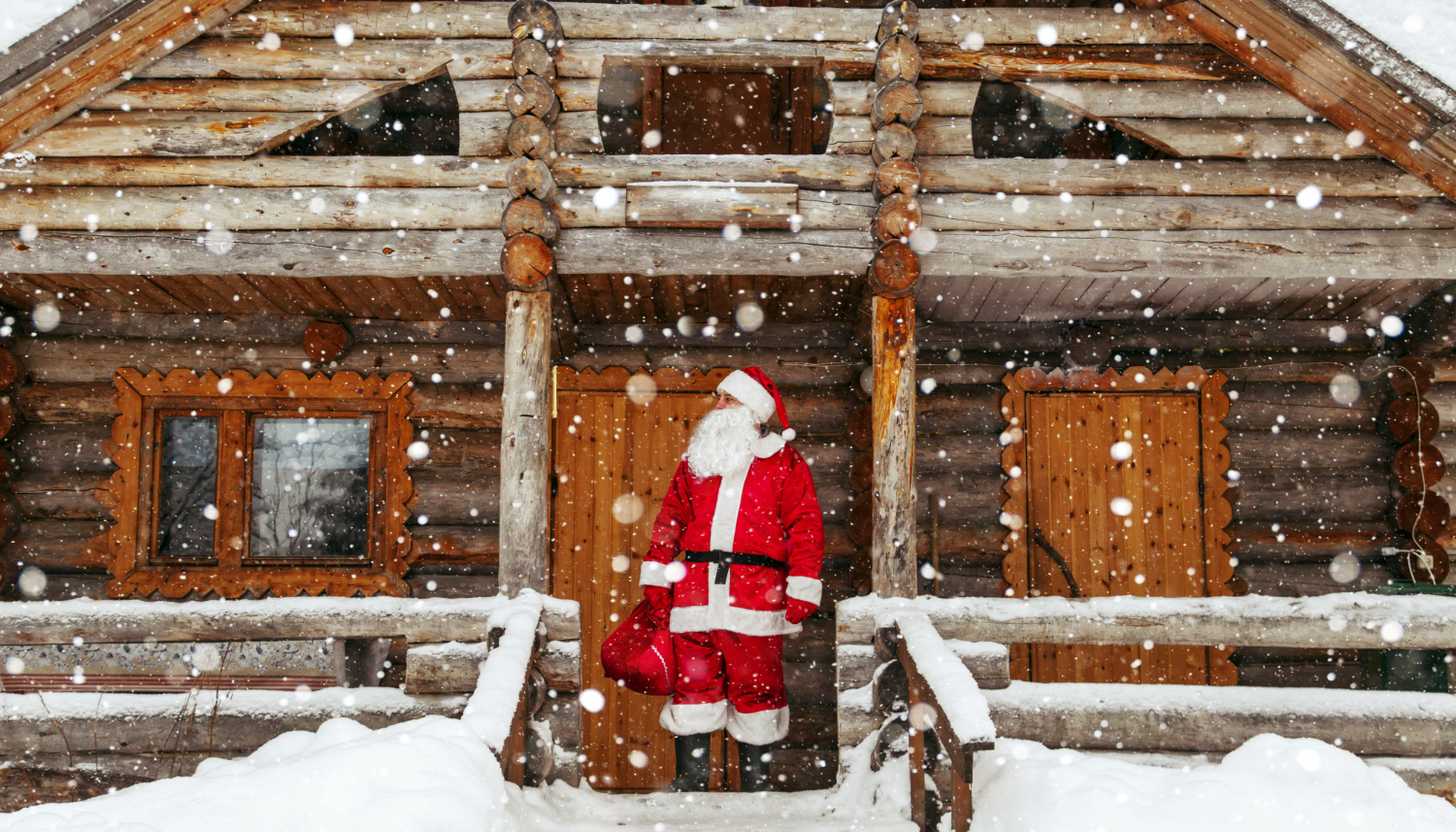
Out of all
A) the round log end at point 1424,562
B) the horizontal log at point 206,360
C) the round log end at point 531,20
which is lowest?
the round log end at point 1424,562

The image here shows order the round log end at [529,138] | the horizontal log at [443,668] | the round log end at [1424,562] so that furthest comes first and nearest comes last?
1. the round log end at [1424,562]
2. the round log end at [529,138]
3. the horizontal log at [443,668]

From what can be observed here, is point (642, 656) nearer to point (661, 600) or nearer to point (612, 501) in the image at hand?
point (661, 600)

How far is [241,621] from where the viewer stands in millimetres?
4312

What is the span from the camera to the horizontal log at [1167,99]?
5.27 metres

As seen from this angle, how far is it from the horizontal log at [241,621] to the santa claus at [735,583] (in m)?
0.99

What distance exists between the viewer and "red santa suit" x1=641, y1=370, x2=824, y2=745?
464 centimetres

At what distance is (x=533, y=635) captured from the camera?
4.07m

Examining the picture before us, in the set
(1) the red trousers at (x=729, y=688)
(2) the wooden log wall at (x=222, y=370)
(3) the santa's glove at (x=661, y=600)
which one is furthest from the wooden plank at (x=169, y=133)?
(1) the red trousers at (x=729, y=688)

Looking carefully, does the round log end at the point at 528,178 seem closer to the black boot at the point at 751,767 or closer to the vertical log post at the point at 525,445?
the vertical log post at the point at 525,445

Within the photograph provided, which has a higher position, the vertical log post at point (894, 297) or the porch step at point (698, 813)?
the vertical log post at point (894, 297)

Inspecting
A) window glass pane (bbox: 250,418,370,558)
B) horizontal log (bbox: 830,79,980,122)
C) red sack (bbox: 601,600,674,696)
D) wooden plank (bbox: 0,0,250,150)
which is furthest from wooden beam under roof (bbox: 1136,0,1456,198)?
window glass pane (bbox: 250,418,370,558)

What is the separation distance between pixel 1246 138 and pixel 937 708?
3980mm

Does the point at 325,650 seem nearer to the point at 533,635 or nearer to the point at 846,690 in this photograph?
the point at 533,635

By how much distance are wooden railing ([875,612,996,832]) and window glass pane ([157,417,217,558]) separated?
4733 mm
